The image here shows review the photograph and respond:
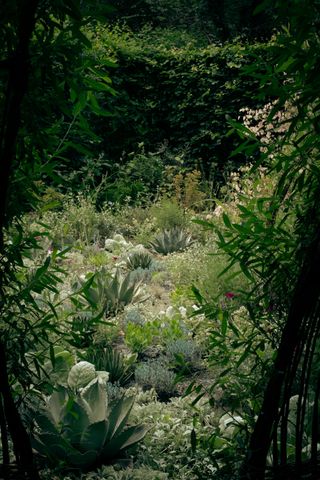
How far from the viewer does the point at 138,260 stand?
6.46 m

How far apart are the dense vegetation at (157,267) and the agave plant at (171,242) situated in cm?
2

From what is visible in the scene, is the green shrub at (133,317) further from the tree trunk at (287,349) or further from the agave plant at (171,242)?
the tree trunk at (287,349)

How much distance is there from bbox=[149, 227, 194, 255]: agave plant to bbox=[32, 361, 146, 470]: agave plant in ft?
13.3

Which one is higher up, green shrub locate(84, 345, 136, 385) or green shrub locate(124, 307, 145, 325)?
green shrub locate(124, 307, 145, 325)

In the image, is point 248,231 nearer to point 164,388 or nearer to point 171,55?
point 164,388

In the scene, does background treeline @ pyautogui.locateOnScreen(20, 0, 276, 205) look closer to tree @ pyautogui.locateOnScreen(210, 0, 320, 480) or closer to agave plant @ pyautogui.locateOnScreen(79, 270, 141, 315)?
agave plant @ pyautogui.locateOnScreen(79, 270, 141, 315)

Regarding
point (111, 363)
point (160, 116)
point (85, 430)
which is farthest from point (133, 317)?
point (160, 116)

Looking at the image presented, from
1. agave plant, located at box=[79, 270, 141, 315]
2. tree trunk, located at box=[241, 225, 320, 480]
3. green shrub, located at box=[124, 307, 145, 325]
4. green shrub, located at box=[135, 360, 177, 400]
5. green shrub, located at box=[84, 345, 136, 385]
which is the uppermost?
agave plant, located at box=[79, 270, 141, 315]

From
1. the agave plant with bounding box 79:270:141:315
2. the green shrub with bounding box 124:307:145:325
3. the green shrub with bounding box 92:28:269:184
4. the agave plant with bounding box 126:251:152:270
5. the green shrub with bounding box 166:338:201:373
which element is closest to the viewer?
the green shrub with bounding box 166:338:201:373

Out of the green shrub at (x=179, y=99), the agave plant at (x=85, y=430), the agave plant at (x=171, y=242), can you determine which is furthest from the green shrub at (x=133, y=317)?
the green shrub at (x=179, y=99)

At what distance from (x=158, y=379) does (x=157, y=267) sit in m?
2.50

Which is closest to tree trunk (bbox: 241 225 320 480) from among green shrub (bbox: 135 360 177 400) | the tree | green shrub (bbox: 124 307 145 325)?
the tree

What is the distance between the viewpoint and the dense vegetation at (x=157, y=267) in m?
1.47

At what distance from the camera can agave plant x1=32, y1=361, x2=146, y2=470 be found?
9.37ft
